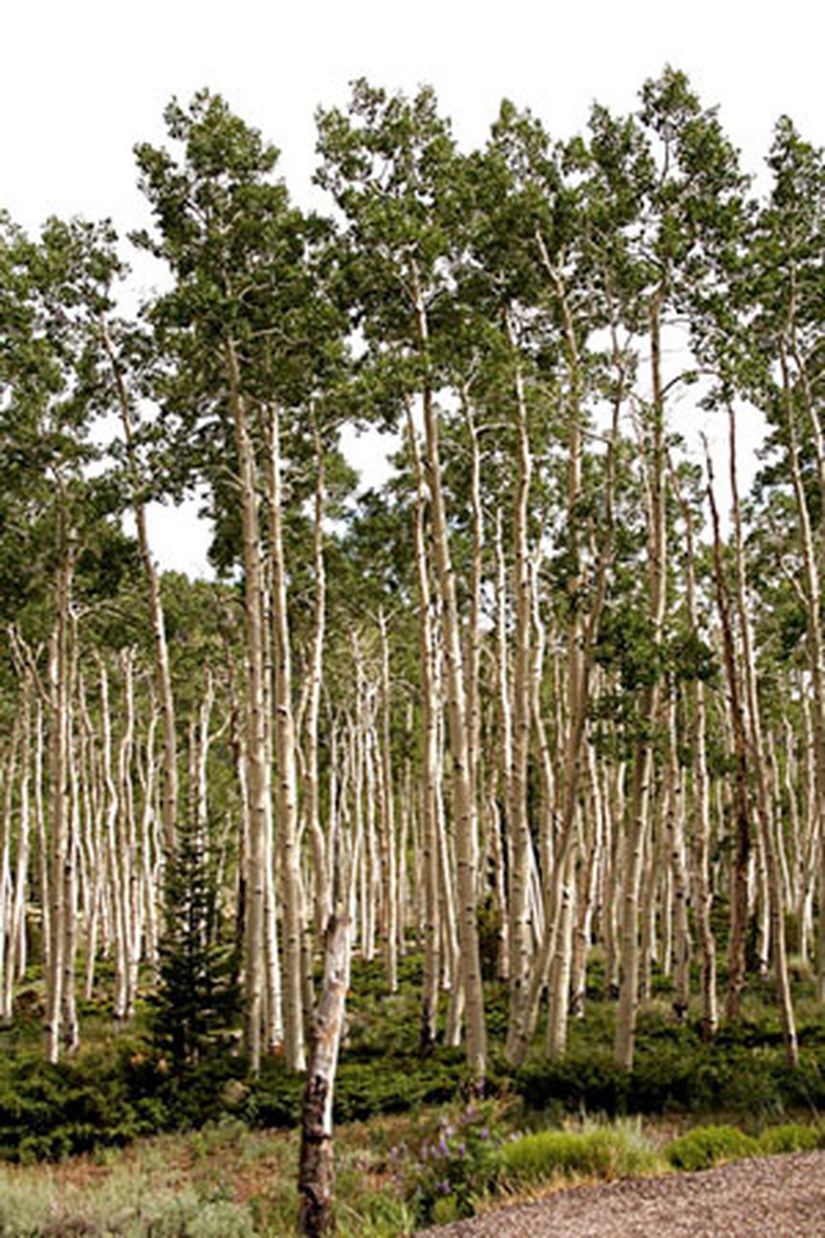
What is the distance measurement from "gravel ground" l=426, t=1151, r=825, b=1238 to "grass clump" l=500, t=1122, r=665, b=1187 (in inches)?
12.8

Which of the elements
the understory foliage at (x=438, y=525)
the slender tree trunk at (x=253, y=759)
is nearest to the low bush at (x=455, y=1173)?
the understory foliage at (x=438, y=525)

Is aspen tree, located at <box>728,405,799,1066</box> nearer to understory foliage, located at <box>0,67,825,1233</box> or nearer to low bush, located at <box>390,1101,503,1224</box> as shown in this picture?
understory foliage, located at <box>0,67,825,1233</box>

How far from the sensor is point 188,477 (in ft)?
53.2

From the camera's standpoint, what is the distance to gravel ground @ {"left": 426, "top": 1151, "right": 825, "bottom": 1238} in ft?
22.1

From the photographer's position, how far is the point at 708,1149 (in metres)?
9.05

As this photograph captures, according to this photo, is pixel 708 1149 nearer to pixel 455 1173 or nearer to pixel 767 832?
pixel 455 1173

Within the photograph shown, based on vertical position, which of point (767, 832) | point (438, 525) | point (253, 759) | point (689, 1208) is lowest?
point (689, 1208)

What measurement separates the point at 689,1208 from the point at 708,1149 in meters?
1.97

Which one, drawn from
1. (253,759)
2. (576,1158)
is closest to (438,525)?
(253,759)

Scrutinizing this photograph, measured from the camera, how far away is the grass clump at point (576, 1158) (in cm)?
867

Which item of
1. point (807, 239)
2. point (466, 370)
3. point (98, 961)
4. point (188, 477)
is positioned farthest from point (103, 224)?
point (98, 961)

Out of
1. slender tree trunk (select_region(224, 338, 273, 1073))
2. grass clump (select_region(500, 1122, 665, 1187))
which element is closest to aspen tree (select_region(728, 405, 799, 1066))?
grass clump (select_region(500, 1122, 665, 1187))

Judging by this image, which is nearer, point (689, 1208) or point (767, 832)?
point (689, 1208)

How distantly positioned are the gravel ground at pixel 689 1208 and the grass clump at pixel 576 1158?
324 millimetres
